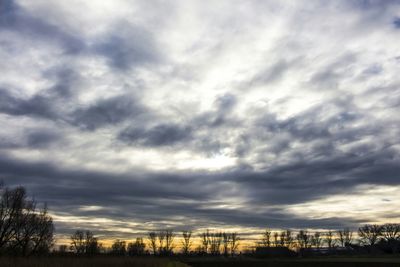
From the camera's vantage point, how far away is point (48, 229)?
84938 millimetres

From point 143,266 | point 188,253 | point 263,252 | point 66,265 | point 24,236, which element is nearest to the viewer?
point 66,265

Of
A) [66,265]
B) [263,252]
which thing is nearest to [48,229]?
[66,265]

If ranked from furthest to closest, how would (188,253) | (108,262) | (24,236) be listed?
(188,253) → (24,236) → (108,262)

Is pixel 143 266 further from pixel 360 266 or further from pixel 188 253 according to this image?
pixel 188 253

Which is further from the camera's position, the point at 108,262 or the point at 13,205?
the point at 13,205

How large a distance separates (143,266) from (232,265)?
6607 cm

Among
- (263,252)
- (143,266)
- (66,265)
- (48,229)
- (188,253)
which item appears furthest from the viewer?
(188,253)

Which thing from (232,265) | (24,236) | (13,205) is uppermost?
(13,205)

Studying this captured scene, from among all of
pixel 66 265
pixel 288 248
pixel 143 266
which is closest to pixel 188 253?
pixel 288 248

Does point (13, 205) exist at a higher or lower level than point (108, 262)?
higher

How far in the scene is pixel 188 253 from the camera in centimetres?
18900

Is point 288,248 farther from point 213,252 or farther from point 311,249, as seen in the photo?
point 213,252

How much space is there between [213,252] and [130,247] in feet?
133

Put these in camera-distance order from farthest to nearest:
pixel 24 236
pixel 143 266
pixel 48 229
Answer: pixel 48 229 → pixel 24 236 → pixel 143 266
